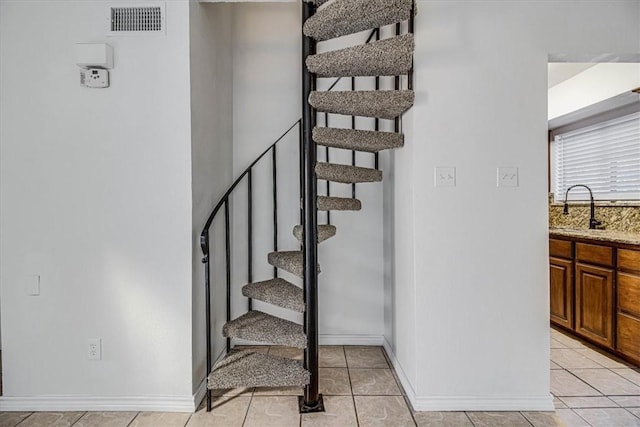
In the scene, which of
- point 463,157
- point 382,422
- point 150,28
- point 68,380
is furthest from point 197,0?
point 382,422

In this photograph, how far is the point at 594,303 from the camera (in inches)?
114

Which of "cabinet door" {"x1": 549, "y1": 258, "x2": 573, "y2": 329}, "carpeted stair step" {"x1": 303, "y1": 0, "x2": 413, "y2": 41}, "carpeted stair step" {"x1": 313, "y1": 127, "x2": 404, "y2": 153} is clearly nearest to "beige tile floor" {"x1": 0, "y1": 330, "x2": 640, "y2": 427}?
"cabinet door" {"x1": 549, "y1": 258, "x2": 573, "y2": 329}

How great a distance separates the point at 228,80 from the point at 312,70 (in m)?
1.21

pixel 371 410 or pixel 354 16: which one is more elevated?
pixel 354 16

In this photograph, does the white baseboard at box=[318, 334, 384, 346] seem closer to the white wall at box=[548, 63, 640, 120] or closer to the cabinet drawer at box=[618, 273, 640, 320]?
the cabinet drawer at box=[618, 273, 640, 320]

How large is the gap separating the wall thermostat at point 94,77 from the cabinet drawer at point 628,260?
372cm

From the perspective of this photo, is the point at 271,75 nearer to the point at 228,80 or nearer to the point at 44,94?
the point at 228,80

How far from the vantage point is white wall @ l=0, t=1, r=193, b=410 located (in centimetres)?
220

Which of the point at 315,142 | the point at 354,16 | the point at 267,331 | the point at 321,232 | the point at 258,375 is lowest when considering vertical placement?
the point at 258,375

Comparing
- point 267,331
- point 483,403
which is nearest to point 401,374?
point 483,403

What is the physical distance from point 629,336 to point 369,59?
8.95 ft

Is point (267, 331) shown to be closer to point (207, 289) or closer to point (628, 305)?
point (207, 289)

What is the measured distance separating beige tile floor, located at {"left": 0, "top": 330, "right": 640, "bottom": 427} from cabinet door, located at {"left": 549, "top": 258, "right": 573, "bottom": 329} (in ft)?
2.00

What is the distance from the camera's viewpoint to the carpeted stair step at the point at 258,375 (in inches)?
86.7
